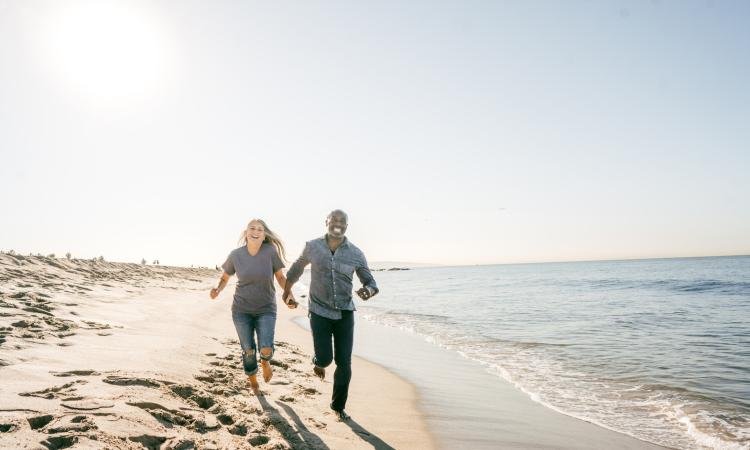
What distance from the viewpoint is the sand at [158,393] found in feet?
11.1

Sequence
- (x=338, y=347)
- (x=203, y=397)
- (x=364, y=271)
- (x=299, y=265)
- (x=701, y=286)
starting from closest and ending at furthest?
1. (x=203, y=397)
2. (x=338, y=347)
3. (x=364, y=271)
4. (x=299, y=265)
5. (x=701, y=286)

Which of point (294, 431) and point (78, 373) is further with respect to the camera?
point (78, 373)

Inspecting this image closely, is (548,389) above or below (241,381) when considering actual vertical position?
below

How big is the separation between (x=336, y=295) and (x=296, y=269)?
739 millimetres

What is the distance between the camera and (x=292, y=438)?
13.3ft

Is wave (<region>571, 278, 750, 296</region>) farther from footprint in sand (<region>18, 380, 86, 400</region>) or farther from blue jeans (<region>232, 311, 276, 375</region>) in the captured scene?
footprint in sand (<region>18, 380, 86, 400</region>)

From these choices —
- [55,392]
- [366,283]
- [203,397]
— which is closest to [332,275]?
[366,283]

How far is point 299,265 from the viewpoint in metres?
5.35

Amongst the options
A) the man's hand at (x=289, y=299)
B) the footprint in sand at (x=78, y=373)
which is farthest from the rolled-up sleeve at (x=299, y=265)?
the footprint in sand at (x=78, y=373)

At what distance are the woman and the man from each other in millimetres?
608

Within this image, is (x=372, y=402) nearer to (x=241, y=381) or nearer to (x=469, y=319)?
(x=241, y=381)

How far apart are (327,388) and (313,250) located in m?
2.26

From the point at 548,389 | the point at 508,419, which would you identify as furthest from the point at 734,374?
the point at 508,419

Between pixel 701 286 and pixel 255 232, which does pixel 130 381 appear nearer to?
pixel 255 232
